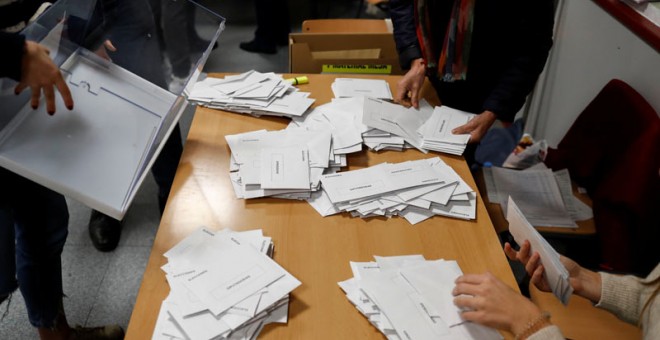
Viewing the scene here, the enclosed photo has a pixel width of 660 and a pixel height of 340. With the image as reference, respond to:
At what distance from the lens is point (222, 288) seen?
924 mm

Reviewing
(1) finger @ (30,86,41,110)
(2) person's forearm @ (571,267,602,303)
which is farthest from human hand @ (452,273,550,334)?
(1) finger @ (30,86,41,110)

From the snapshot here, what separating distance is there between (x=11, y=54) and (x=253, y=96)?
70 centimetres

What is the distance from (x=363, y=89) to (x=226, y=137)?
52 centimetres

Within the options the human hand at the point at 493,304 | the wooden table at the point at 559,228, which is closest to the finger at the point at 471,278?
the human hand at the point at 493,304

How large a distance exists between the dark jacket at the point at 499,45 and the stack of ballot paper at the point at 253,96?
15.9 inches

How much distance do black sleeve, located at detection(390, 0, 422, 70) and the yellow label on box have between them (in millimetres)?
382

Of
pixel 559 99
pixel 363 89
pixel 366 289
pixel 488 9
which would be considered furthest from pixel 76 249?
pixel 559 99

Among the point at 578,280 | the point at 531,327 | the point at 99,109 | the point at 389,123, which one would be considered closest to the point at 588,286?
the point at 578,280

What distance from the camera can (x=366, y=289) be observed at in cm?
94

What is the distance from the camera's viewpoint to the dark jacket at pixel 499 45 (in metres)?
1.43

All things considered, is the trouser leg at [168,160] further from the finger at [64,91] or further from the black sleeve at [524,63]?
the black sleeve at [524,63]

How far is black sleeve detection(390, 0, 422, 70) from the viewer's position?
1603 mm

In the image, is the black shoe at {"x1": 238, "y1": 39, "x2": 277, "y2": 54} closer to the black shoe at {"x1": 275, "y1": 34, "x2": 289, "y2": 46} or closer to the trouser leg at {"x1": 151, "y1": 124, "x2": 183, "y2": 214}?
the black shoe at {"x1": 275, "y1": 34, "x2": 289, "y2": 46}

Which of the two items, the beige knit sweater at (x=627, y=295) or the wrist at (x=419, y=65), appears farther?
the wrist at (x=419, y=65)
